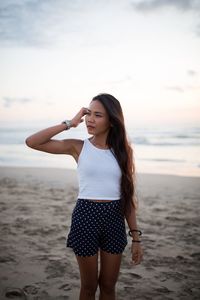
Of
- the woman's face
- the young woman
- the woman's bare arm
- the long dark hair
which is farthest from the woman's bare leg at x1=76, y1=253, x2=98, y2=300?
the woman's face

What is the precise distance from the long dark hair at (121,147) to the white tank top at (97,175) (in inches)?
3.0

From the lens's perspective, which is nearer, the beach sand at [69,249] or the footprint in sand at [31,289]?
the footprint in sand at [31,289]

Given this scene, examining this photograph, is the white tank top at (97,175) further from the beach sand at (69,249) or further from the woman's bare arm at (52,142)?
the beach sand at (69,249)

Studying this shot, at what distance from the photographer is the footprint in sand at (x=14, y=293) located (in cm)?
381

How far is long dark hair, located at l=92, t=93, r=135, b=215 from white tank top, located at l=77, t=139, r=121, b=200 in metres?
0.08

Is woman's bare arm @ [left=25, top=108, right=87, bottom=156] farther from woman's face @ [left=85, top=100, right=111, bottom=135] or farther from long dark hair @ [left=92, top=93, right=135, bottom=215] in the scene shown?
long dark hair @ [left=92, top=93, right=135, bottom=215]

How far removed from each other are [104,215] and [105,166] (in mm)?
429

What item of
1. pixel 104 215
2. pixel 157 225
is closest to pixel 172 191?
pixel 157 225

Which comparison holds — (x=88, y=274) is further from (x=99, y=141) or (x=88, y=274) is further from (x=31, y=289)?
(x=31, y=289)

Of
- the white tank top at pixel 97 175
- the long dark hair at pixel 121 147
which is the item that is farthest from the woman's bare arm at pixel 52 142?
the long dark hair at pixel 121 147

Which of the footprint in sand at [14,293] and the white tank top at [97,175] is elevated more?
the white tank top at [97,175]

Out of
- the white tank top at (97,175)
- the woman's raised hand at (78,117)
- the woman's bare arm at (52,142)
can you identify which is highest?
the woman's raised hand at (78,117)

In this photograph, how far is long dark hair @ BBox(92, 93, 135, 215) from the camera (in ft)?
9.84

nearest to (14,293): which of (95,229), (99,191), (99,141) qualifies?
(95,229)
